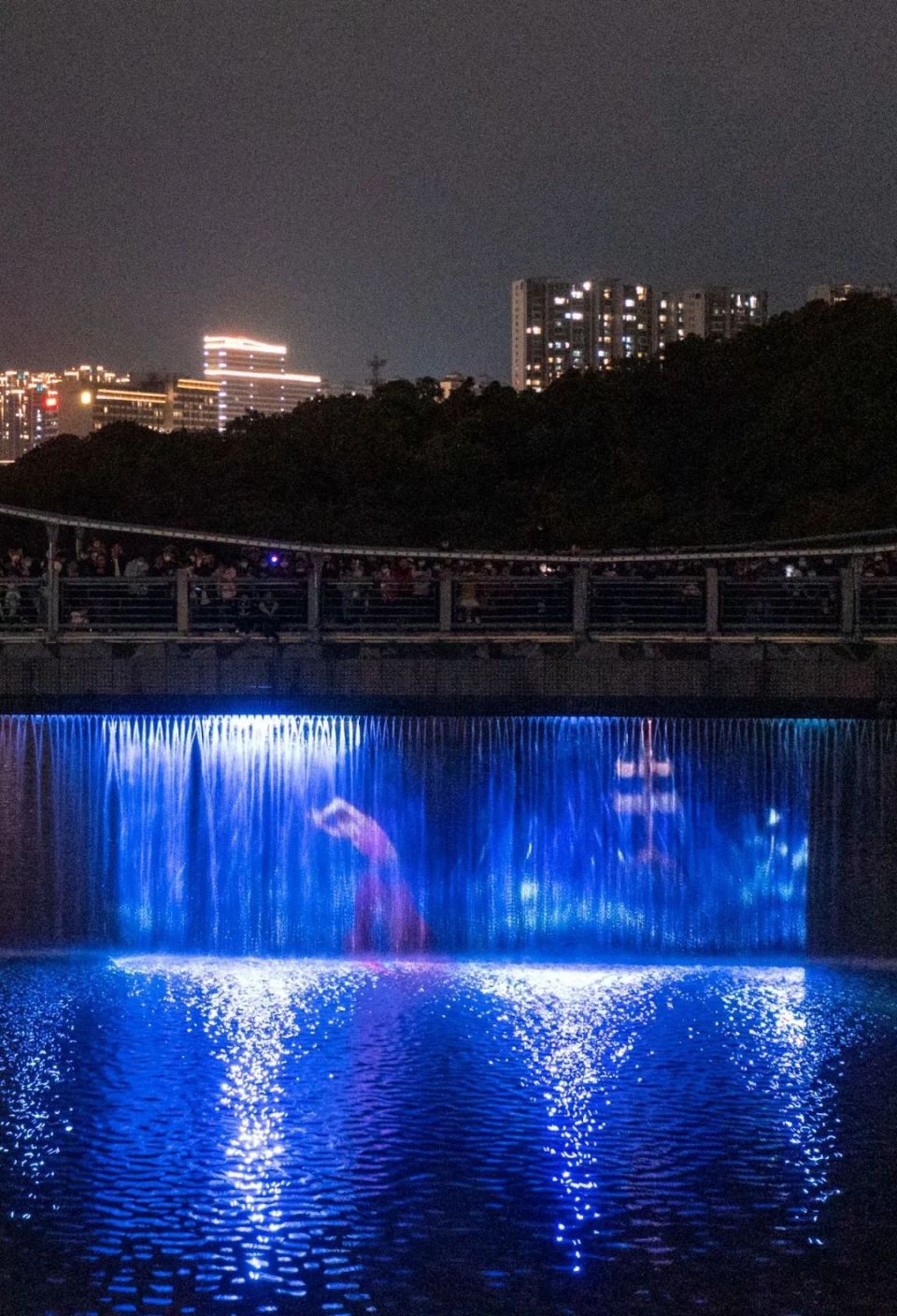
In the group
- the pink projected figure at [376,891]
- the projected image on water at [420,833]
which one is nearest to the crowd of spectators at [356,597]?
the projected image on water at [420,833]

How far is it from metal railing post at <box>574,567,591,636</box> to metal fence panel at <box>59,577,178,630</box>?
3.96 meters

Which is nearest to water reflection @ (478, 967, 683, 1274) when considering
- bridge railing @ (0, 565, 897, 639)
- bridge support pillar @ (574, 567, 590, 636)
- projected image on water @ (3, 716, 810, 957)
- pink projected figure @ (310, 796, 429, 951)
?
projected image on water @ (3, 716, 810, 957)

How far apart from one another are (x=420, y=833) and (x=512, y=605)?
2.71 meters

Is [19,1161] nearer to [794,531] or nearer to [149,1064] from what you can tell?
[149,1064]

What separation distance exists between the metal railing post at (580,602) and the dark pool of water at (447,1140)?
3375 mm

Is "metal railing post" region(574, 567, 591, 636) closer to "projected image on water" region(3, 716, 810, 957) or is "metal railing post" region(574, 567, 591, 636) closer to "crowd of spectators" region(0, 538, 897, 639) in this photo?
"crowd of spectators" region(0, 538, 897, 639)

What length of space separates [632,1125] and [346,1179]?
7.17ft

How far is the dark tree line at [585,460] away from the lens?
1597 inches

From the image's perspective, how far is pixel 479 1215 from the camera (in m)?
11.5

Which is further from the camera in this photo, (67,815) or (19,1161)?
(67,815)

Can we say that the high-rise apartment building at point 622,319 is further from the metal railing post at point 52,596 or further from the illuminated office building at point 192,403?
the metal railing post at point 52,596

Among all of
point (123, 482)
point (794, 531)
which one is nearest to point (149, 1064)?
point (794, 531)

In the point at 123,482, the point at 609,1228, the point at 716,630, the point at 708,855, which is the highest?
the point at 123,482

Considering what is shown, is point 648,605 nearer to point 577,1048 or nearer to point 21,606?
point 577,1048
